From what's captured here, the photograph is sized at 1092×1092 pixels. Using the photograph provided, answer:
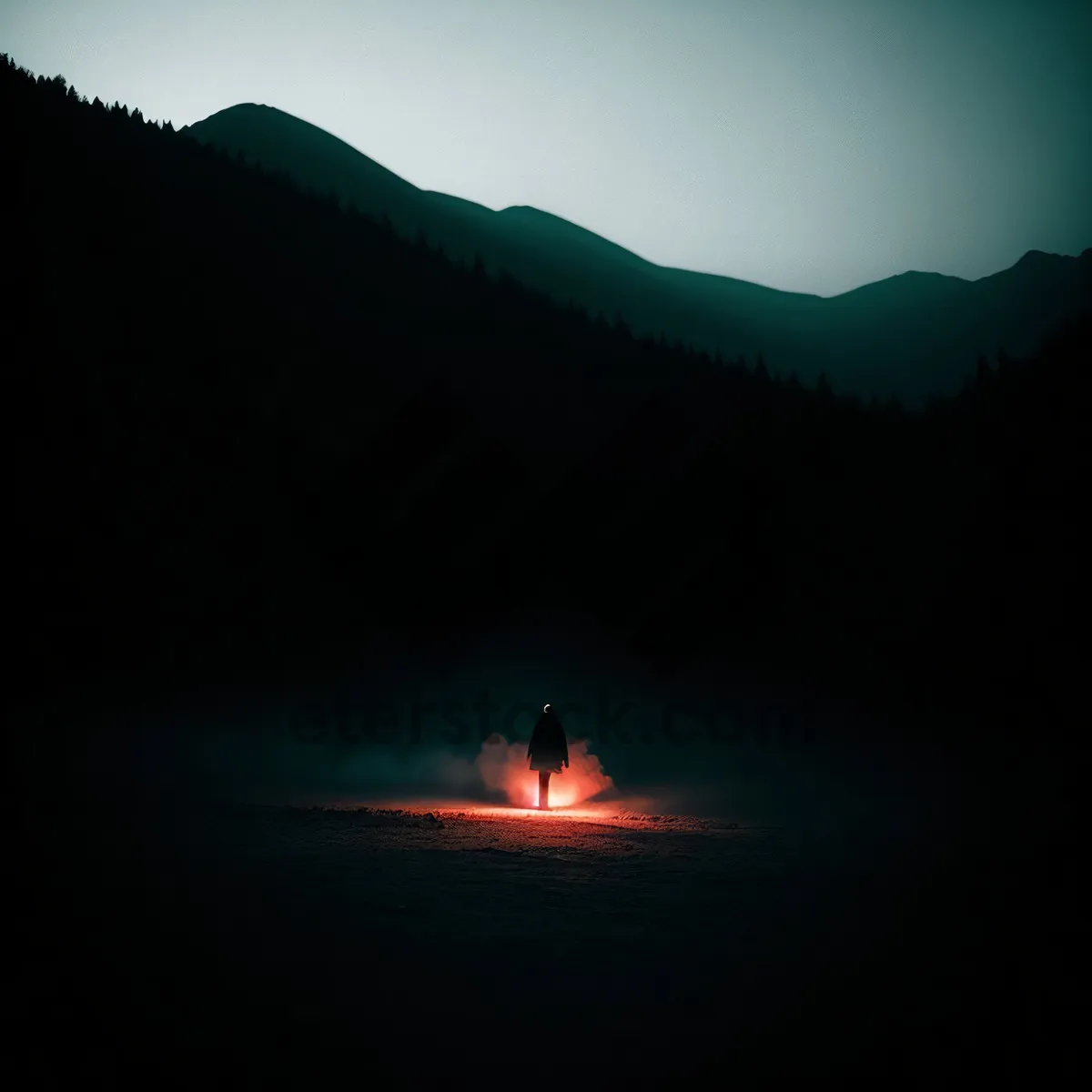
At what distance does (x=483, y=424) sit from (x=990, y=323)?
94.2 m

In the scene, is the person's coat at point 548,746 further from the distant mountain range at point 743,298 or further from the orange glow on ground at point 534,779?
the distant mountain range at point 743,298

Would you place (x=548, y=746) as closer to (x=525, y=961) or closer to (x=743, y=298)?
(x=525, y=961)

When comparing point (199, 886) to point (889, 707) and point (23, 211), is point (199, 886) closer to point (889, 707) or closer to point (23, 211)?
point (889, 707)

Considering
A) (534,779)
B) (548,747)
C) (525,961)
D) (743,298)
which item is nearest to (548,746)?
(548,747)

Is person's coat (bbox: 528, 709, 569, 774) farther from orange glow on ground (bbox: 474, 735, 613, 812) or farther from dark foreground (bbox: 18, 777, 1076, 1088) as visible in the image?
dark foreground (bbox: 18, 777, 1076, 1088)

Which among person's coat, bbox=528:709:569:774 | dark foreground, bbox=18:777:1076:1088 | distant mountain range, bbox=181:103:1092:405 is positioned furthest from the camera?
distant mountain range, bbox=181:103:1092:405

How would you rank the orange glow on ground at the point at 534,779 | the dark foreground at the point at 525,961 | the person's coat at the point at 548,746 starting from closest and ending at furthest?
the dark foreground at the point at 525,961, the person's coat at the point at 548,746, the orange glow on ground at the point at 534,779

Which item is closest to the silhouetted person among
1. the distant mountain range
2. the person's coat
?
the person's coat

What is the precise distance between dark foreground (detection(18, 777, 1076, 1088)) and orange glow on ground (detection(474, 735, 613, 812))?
22.7 ft

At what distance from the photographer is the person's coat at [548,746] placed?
14211 millimetres

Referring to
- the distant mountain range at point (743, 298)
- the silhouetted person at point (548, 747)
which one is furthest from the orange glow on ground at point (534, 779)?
the distant mountain range at point (743, 298)

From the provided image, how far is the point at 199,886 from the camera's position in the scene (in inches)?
277

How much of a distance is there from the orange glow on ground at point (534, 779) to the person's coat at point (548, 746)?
Result: 0.79 metres

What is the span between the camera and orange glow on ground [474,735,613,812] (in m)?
16.4
